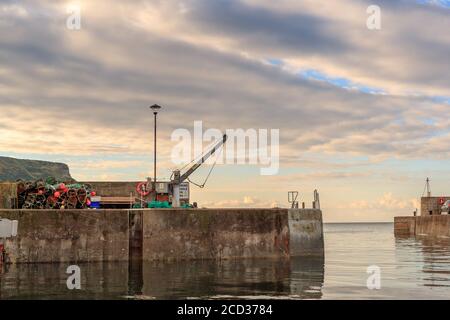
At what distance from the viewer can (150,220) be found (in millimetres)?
26125

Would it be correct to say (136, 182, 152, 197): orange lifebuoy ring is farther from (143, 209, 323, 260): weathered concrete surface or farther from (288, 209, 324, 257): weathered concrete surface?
(288, 209, 324, 257): weathered concrete surface

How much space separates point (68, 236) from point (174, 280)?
7.35 metres

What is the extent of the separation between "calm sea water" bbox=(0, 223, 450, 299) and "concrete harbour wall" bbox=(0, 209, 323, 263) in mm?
689

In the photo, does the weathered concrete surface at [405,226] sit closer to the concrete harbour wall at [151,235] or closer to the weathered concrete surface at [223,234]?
the weathered concrete surface at [223,234]

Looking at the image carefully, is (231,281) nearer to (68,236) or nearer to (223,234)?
(223,234)

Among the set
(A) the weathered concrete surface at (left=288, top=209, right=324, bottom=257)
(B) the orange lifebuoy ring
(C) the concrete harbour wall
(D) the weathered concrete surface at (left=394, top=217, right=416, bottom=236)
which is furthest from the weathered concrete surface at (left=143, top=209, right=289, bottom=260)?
(D) the weathered concrete surface at (left=394, top=217, right=416, bottom=236)

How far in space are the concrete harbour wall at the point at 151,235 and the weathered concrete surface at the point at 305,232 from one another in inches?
2.4

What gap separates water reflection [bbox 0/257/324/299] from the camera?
1728 centimetres

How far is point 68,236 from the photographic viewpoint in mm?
25594

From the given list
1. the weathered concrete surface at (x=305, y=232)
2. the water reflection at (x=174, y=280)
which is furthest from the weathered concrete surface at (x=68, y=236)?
the weathered concrete surface at (x=305, y=232)

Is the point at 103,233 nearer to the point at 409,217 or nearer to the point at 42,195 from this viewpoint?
the point at 42,195
